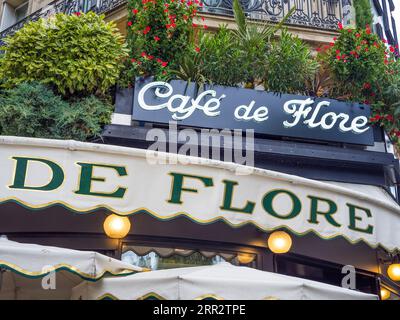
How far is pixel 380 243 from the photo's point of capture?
688 centimetres

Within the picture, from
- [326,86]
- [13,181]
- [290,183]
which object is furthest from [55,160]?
[326,86]

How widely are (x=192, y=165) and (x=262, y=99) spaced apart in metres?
2.80

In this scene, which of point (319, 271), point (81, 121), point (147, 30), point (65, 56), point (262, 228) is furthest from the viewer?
point (147, 30)

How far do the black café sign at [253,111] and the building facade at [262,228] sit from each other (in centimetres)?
10

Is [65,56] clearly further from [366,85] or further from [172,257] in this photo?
[366,85]

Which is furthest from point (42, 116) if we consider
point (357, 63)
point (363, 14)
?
point (363, 14)

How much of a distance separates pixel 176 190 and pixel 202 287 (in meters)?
1.55

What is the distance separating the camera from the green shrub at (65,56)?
7.98 metres

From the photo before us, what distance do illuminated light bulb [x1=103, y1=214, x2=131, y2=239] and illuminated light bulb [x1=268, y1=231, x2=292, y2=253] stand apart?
2008 mm

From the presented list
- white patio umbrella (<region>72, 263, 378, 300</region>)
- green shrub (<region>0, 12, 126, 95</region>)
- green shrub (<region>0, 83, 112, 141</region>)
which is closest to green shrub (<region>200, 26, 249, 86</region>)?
green shrub (<region>0, 12, 126, 95</region>)

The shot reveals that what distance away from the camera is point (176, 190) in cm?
617

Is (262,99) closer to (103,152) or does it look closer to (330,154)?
(330,154)

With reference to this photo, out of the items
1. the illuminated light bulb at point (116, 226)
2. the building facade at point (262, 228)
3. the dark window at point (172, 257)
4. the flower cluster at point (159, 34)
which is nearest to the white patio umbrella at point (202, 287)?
the building facade at point (262, 228)
